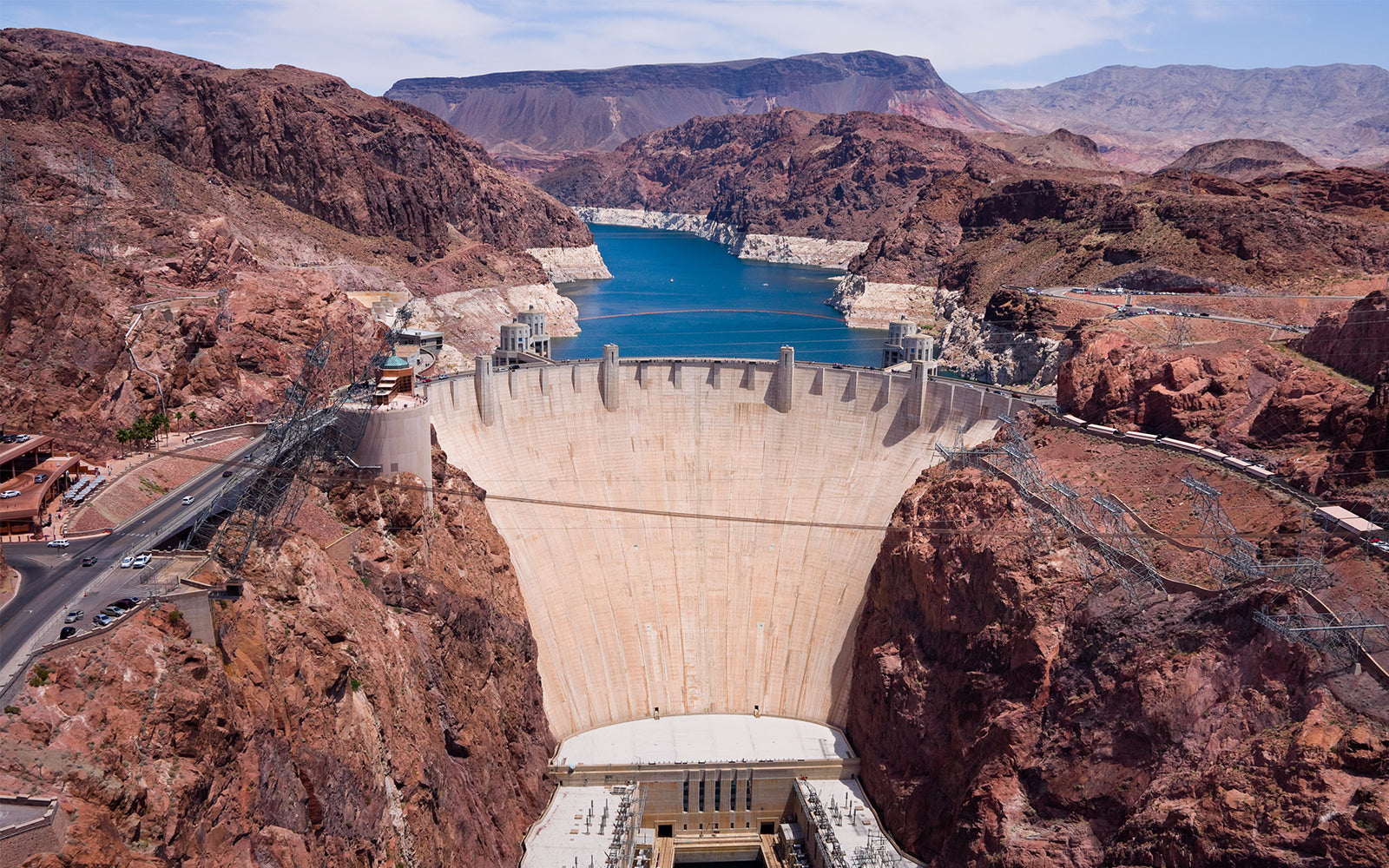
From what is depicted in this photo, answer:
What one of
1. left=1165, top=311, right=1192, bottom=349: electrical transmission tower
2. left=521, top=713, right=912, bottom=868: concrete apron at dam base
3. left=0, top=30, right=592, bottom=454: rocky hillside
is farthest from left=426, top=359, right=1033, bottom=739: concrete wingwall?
left=1165, top=311, right=1192, bottom=349: electrical transmission tower

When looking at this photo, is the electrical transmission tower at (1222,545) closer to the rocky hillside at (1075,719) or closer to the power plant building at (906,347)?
the rocky hillside at (1075,719)

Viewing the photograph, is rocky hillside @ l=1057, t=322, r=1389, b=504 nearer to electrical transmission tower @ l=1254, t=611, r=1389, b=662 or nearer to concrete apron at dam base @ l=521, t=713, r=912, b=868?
electrical transmission tower @ l=1254, t=611, r=1389, b=662

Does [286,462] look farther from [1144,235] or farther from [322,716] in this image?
[1144,235]

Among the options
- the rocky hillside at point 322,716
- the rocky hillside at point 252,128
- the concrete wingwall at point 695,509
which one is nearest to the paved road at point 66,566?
the rocky hillside at point 322,716

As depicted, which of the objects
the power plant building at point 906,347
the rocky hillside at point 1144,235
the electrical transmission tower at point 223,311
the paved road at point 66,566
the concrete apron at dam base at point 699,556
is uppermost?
the rocky hillside at point 1144,235

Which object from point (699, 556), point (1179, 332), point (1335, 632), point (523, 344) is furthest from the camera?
point (523, 344)

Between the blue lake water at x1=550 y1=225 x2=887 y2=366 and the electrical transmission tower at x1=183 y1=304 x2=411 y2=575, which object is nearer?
the electrical transmission tower at x1=183 y1=304 x2=411 y2=575

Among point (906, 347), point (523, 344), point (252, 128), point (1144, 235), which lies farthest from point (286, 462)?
point (252, 128)
